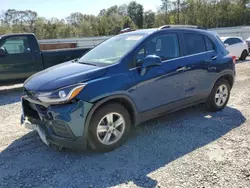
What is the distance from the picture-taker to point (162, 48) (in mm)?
4359

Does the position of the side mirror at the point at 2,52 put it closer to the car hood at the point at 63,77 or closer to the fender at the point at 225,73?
the car hood at the point at 63,77

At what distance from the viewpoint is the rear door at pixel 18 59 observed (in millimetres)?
7652

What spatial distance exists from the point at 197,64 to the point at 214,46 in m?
0.78

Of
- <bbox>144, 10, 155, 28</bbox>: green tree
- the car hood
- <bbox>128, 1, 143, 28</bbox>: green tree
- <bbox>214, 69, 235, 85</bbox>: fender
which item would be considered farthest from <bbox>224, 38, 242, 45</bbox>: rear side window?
<bbox>128, 1, 143, 28</bbox>: green tree

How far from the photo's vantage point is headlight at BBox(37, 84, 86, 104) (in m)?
3.32

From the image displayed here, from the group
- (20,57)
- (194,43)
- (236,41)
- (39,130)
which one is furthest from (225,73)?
(236,41)

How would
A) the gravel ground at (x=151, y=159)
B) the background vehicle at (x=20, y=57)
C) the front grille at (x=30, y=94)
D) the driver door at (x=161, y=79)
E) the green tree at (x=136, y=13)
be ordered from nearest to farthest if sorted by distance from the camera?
the gravel ground at (x=151, y=159)
the front grille at (x=30, y=94)
the driver door at (x=161, y=79)
the background vehicle at (x=20, y=57)
the green tree at (x=136, y=13)

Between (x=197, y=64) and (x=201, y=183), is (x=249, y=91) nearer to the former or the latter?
(x=197, y=64)

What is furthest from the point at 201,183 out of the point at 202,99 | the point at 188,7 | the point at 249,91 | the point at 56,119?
the point at 188,7

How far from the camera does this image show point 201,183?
300 cm

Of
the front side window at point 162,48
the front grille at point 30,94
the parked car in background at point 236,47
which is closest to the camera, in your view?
the front grille at point 30,94

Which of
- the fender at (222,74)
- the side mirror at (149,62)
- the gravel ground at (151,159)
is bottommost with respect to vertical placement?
the gravel ground at (151,159)

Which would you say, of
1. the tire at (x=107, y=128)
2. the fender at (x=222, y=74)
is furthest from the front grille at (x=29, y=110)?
the fender at (x=222, y=74)

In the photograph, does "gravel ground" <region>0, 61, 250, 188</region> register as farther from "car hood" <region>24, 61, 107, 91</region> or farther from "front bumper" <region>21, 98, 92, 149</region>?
"car hood" <region>24, 61, 107, 91</region>
